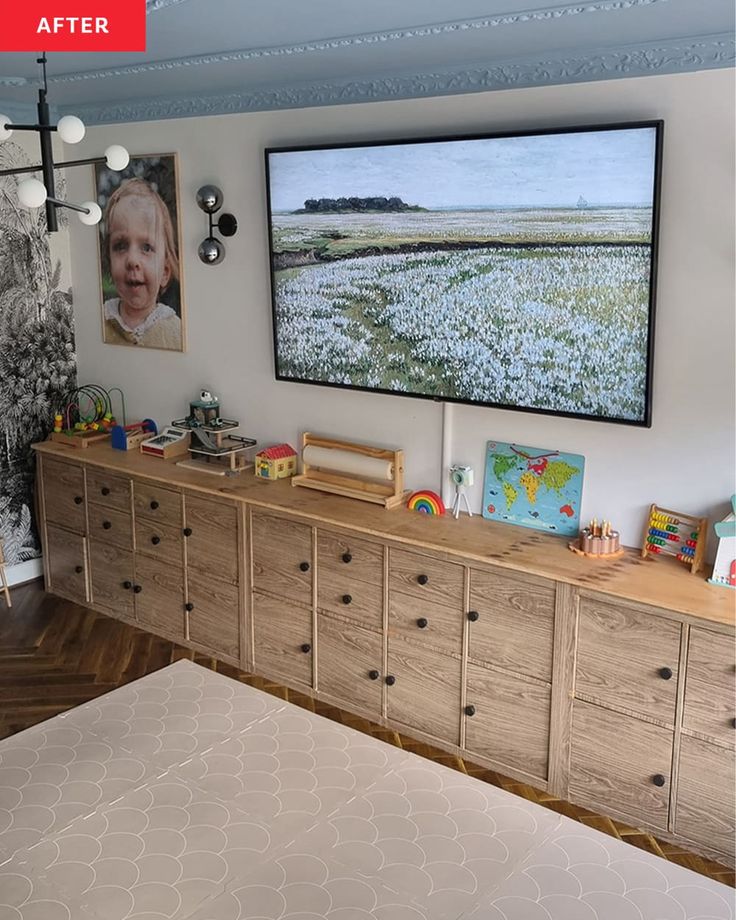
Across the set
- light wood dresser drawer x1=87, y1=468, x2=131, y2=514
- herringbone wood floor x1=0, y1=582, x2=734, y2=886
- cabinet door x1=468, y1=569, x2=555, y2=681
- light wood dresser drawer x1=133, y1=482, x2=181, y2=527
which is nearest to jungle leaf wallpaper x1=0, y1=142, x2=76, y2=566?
herringbone wood floor x1=0, y1=582, x2=734, y2=886

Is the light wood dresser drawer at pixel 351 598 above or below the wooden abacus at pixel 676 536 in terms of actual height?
below

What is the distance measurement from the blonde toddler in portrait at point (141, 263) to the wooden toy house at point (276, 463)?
0.90 m

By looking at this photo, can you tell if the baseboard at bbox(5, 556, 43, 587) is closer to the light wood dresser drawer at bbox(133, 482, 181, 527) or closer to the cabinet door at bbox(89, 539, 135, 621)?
the cabinet door at bbox(89, 539, 135, 621)

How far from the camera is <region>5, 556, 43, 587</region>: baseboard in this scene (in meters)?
5.75

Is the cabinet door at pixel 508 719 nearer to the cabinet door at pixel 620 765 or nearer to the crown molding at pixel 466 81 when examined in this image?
the cabinet door at pixel 620 765

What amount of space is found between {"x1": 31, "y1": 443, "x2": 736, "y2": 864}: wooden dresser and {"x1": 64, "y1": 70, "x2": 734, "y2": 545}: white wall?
1.17 ft

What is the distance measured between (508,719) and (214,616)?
161cm

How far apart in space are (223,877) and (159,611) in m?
1.97

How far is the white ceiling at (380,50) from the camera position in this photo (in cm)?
310

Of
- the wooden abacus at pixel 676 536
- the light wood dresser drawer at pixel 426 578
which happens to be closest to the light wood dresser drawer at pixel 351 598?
the light wood dresser drawer at pixel 426 578

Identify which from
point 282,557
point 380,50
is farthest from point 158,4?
point 282,557

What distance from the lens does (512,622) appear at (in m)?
3.80

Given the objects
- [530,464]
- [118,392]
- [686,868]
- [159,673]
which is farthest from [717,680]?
[118,392]

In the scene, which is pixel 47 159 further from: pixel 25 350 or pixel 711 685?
pixel 711 685
